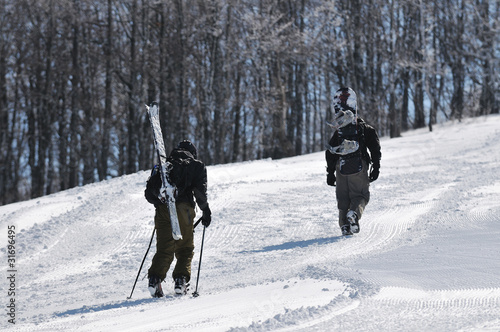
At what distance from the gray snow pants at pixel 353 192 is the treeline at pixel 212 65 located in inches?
807

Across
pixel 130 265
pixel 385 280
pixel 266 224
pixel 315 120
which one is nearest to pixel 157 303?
pixel 385 280

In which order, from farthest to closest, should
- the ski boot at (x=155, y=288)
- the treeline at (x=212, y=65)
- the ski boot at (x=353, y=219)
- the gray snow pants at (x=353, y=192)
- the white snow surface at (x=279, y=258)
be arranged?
the treeline at (x=212, y=65)
the gray snow pants at (x=353, y=192)
the ski boot at (x=353, y=219)
the ski boot at (x=155, y=288)
the white snow surface at (x=279, y=258)

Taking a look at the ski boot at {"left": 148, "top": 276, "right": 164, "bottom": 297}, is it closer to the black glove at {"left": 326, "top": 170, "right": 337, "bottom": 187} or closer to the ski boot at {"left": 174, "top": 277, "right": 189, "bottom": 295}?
the ski boot at {"left": 174, "top": 277, "right": 189, "bottom": 295}

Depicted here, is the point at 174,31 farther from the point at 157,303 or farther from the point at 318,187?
the point at 157,303

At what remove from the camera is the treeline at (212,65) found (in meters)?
31.2

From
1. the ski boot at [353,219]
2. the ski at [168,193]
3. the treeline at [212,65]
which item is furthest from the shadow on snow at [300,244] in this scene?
the treeline at [212,65]

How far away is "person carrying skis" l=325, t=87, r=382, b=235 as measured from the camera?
27.8ft

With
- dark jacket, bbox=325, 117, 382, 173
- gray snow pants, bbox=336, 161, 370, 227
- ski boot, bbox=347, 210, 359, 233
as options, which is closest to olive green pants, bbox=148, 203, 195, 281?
ski boot, bbox=347, 210, 359, 233

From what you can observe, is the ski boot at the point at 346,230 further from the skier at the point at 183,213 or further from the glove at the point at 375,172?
the skier at the point at 183,213

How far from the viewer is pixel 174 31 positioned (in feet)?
105

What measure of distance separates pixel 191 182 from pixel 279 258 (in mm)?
1682

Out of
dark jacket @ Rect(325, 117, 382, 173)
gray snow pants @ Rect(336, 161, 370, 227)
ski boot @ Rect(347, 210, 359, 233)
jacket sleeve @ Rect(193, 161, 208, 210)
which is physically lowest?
ski boot @ Rect(347, 210, 359, 233)

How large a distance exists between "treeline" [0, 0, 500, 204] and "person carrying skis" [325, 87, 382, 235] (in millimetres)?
20474

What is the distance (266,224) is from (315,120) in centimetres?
3452
